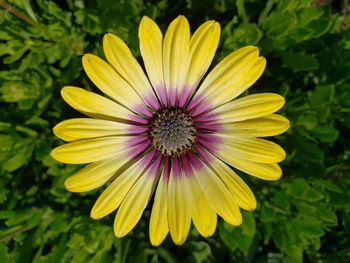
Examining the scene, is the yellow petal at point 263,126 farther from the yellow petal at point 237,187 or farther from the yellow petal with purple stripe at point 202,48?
the yellow petal with purple stripe at point 202,48

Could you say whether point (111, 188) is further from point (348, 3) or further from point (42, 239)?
point (348, 3)

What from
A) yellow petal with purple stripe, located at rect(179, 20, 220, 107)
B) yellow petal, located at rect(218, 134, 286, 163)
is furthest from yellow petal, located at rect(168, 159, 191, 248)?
yellow petal with purple stripe, located at rect(179, 20, 220, 107)

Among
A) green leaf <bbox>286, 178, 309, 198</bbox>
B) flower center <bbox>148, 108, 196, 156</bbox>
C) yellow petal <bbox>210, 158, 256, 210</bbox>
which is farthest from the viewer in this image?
green leaf <bbox>286, 178, 309, 198</bbox>

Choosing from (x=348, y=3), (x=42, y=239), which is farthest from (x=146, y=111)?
(x=348, y=3)

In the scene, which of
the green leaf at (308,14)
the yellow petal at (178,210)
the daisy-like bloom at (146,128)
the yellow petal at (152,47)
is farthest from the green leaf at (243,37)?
the yellow petal at (178,210)

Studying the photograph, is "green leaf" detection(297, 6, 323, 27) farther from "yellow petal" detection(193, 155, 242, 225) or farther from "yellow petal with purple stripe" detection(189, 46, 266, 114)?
"yellow petal" detection(193, 155, 242, 225)

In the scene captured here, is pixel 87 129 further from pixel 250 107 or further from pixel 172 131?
pixel 250 107
